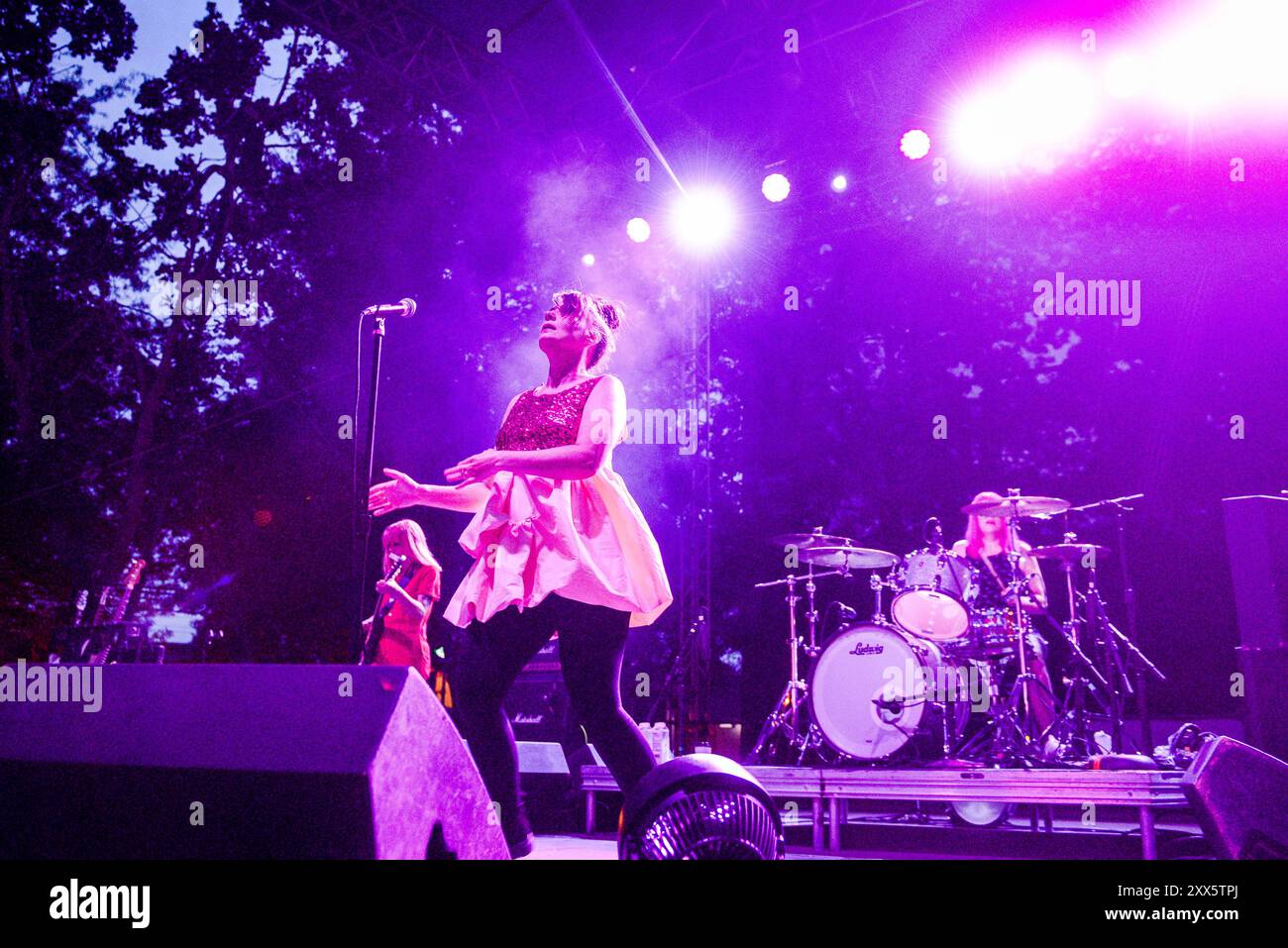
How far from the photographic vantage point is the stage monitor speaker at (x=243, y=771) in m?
1.61

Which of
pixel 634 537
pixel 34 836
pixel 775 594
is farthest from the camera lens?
pixel 775 594

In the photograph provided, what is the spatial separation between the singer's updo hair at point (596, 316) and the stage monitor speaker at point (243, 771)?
1.39 metres

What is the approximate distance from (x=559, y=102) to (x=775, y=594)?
529 centimetres

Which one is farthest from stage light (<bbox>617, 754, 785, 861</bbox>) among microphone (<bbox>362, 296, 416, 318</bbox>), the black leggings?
microphone (<bbox>362, 296, 416, 318</bbox>)

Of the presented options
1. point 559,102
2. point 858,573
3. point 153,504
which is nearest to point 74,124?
point 153,504

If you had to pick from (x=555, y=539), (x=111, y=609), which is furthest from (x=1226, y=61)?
(x=111, y=609)

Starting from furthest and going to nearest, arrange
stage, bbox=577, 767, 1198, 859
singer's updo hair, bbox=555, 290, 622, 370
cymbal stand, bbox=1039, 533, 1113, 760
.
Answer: cymbal stand, bbox=1039, 533, 1113, 760
stage, bbox=577, 767, 1198, 859
singer's updo hair, bbox=555, 290, 622, 370

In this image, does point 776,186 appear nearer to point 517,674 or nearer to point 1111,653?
point 1111,653

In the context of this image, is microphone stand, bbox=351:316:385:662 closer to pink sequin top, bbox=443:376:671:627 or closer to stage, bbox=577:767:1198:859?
pink sequin top, bbox=443:376:671:627

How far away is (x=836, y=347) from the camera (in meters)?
9.02

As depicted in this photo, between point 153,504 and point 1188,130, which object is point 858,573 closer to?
point 1188,130

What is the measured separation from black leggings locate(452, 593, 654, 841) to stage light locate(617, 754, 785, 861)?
616 mm

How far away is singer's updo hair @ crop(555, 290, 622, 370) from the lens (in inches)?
111

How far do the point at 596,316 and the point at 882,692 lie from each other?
3351 millimetres
